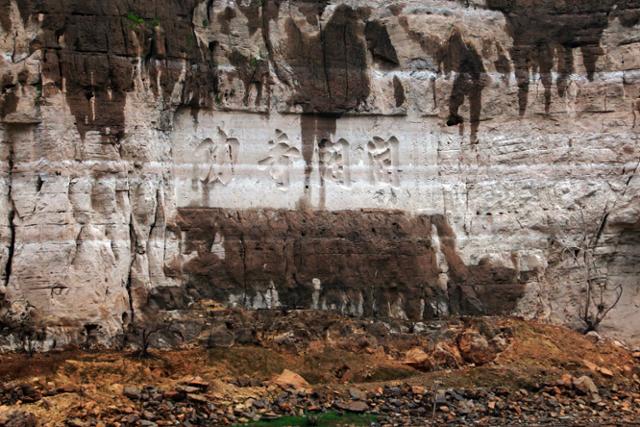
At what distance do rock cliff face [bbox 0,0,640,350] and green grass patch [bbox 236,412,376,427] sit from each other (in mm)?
3319

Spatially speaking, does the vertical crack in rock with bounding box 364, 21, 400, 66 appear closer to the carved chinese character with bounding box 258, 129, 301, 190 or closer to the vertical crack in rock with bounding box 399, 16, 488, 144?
the vertical crack in rock with bounding box 399, 16, 488, 144

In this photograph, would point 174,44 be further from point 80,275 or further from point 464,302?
point 464,302

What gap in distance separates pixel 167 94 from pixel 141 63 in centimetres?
70

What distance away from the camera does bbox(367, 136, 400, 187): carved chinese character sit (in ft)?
65.9

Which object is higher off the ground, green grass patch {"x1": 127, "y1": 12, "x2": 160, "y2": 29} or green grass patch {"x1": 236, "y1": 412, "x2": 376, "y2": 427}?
green grass patch {"x1": 127, "y1": 12, "x2": 160, "y2": 29}

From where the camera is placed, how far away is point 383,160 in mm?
20203

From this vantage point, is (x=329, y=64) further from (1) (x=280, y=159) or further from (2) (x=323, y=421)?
(2) (x=323, y=421)

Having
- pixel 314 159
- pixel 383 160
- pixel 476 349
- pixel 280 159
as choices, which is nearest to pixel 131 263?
pixel 280 159

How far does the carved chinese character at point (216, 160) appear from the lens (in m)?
18.9

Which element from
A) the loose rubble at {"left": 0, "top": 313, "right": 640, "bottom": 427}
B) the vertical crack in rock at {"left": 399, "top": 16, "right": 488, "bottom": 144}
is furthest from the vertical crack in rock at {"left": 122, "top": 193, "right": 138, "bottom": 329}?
the vertical crack in rock at {"left": 399, "top": 16, "right": 488, "bottom": 144}

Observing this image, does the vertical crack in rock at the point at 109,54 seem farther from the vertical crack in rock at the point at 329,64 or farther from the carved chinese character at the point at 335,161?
the carved chinese character at the point at 335,161

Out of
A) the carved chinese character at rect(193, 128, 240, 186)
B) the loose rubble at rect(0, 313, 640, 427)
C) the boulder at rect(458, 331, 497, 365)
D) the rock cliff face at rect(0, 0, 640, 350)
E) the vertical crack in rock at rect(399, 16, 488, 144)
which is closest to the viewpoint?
the loose rubble at rect(0, 313, 640, 427)

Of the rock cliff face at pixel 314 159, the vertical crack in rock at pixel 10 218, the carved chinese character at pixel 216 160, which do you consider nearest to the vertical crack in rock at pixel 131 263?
the rock cliff face at pixel 314 159

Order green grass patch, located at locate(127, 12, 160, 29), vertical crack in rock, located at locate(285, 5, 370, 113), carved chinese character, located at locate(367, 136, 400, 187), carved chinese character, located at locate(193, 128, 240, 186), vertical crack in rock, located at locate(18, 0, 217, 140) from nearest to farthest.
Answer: vertical crack in rock, located at locate(18, 0, 217, 140)
green grass patch, located at locate(127, 12, 160, 29)
carved chinese character, located at locate(193, 128, 240, 186)
vertical crack in rock, located at locate(285, 5, 370, 113)
carved chinese character, located at locate(367, 136, 400, 187)
